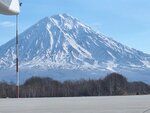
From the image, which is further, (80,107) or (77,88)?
(77,88)

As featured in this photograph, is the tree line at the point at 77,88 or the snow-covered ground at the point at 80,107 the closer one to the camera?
the snow-covered ground at the point at 80,107

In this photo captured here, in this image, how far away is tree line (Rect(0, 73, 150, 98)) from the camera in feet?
143

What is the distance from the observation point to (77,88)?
47062mm

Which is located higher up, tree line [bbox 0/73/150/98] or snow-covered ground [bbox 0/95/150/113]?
tree line [bbox 0/73/150/98]

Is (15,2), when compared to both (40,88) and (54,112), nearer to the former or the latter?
(54,112)

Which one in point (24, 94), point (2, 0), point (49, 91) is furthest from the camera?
point (49, 91)

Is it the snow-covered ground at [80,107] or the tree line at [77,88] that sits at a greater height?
the tree line at [77,88]

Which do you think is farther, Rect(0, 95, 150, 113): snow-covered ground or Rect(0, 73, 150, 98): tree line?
Rect(0, 73, 150, 98): tree line

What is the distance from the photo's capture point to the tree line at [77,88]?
143ft

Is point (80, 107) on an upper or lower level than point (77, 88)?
lower

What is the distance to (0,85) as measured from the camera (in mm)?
46219

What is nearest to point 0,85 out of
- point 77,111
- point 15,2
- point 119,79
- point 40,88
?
point 40,88

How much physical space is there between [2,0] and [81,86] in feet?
109

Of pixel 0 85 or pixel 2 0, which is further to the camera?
pixel 0 85
